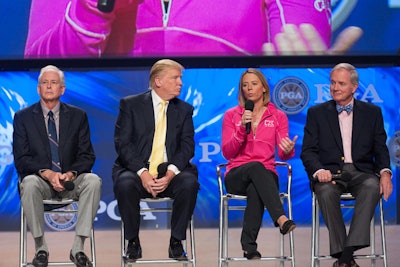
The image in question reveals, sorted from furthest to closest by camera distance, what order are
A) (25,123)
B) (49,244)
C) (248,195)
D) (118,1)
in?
(118,1) < (49,244) < (25,123) < (248,195)

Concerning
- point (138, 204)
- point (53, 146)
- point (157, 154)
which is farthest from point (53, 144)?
point (138, 204)

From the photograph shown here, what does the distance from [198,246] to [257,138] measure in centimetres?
137

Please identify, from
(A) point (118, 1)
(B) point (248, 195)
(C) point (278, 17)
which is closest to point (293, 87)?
(C) point (278, 17)

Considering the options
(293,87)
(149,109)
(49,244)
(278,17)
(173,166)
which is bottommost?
(49,244)

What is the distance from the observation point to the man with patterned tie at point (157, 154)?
527cm

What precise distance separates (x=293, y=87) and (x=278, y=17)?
64cm

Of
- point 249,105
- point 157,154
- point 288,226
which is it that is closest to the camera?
point 288,226

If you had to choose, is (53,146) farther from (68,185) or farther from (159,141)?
(159,141)

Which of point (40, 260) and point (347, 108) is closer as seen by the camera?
point (40, 260)

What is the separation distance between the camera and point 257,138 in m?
5.74

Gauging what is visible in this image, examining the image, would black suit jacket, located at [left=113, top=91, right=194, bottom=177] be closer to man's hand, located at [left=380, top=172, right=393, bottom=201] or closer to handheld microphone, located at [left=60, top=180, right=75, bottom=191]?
handheld microphone, located at [left=60, top=180, right=75, bottom=191]

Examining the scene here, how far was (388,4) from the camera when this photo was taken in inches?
301

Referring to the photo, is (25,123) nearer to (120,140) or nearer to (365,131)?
(120,140)

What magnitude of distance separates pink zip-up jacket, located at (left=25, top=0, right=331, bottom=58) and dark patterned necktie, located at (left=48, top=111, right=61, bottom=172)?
1.92 meters
